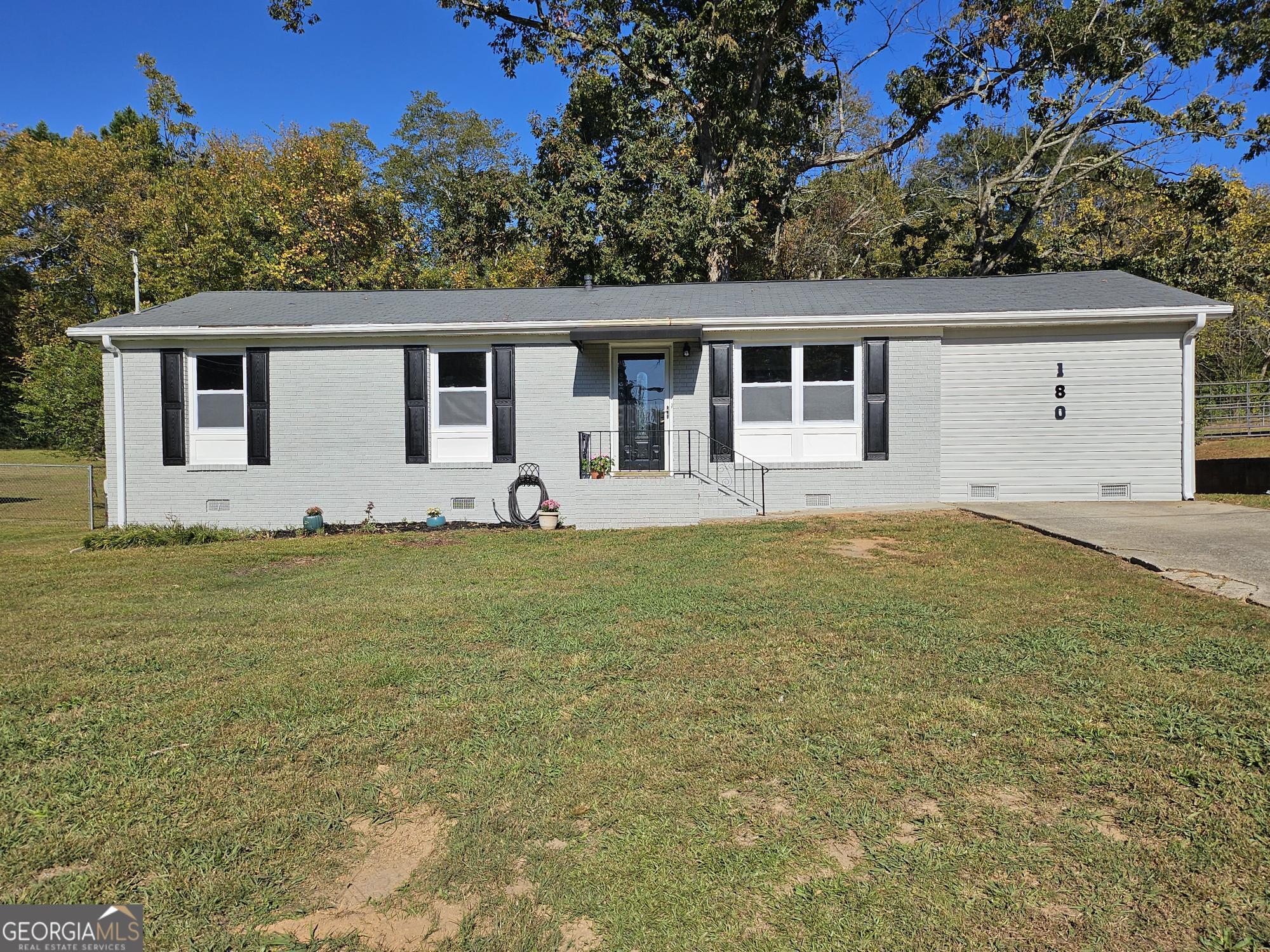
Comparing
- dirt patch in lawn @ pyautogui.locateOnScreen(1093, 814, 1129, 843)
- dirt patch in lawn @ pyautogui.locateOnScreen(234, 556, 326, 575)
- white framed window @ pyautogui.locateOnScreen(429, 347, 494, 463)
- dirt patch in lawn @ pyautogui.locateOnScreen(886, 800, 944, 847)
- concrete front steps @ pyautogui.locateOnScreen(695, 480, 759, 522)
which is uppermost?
white framed window @ pyautogui.locateOnScreen(429, 347, 494, 463)

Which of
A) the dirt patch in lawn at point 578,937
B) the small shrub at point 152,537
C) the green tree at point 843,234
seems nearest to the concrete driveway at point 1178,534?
the dirt patch in lawn at point 578,937

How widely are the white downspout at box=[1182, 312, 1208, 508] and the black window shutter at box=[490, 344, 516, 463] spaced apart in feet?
32.8

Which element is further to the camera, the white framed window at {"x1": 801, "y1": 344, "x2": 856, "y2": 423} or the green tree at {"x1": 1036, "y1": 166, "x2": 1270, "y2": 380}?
the green tree at {"x1": 1036, "y1": 166, "x2": 1270, "y2": 380}

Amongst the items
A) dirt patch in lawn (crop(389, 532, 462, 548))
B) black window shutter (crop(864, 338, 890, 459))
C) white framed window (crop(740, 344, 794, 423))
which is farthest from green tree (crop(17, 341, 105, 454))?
black window shutter (crop(864, 338, 890, 459))

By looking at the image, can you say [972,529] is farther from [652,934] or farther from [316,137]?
[316,137]

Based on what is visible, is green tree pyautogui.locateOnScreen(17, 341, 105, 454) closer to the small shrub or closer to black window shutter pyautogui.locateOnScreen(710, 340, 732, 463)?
the small shrub

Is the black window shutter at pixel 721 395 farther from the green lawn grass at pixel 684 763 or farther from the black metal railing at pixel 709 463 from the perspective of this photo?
the green lawn grass at pixel 684 763

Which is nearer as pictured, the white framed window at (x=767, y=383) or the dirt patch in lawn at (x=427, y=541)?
the dirt patch in lawn at (x=427, y=541)

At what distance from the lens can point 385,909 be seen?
94.7 inches

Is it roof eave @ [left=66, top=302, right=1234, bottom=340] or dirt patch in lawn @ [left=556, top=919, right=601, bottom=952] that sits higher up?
roof eave @ [left=66, top=302, right=1234, bottom=340]

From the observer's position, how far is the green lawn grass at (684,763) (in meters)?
2.36

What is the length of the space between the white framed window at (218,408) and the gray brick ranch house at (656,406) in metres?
0.03

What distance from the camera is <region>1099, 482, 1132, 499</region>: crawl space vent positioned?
11.4m

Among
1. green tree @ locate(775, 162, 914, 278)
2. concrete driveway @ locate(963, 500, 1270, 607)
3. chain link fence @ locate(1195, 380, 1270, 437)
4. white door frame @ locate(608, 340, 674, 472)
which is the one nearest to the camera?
concrete driveway @ locate(963, 500, 1270, 607)
